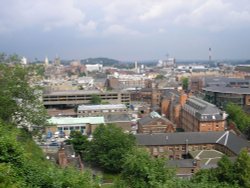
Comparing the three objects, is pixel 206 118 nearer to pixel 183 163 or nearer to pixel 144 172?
pixel 183 163

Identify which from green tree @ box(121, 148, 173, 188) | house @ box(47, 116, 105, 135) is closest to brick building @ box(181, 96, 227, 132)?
house @ box(47, 116, 105, 135)

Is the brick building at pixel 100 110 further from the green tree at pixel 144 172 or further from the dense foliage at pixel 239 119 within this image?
the green tree at pixel 144 172

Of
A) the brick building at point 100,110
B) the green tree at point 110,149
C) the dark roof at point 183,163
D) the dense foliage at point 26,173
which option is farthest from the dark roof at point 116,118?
the dense foliage at point 26,173

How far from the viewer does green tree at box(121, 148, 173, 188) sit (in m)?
14.8

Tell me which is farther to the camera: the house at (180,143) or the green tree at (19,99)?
the house at (180,143)

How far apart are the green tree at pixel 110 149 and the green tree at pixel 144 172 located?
13.2 metres

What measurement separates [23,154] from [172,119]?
42874 millimetres

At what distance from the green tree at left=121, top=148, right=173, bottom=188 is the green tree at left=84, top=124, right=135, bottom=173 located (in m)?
13.2

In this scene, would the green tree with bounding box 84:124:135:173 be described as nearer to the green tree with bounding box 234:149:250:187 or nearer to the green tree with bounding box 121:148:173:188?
the green tree with bounding box 234:149:250:187

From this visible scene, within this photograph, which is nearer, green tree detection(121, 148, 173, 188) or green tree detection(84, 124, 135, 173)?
green tree detection(121, 148, 173, 188)

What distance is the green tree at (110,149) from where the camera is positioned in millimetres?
30547

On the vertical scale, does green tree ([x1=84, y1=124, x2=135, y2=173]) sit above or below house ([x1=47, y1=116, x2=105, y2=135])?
above

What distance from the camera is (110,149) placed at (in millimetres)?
31047

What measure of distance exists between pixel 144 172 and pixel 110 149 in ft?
51.7
